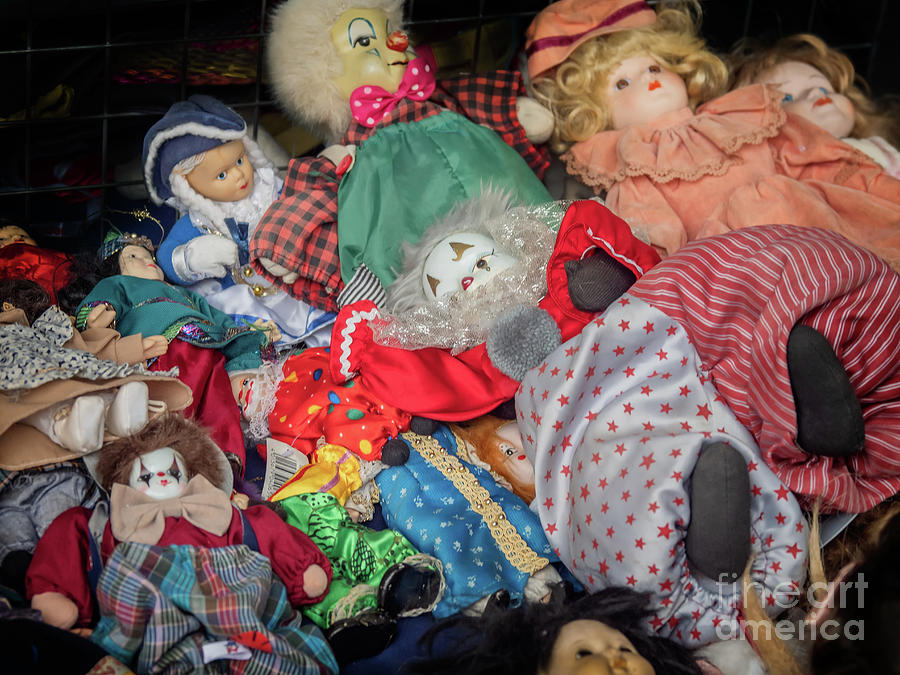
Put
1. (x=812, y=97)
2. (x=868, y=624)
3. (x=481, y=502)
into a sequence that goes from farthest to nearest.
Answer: (x=812, y=97), (x=481, y=502), (x=868, y=624)

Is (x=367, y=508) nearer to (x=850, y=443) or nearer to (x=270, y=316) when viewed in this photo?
(x=270, y=316)

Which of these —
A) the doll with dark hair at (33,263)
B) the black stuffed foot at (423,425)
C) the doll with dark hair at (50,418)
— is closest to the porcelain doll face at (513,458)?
the black stuffed foot at (423,425)

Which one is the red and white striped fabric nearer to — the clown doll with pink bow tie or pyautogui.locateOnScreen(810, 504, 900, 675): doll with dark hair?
pyautogui.locateOnScreen(810, 504, 900, 675): doll with dark hair

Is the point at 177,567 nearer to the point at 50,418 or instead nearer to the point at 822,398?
the point at 50,418

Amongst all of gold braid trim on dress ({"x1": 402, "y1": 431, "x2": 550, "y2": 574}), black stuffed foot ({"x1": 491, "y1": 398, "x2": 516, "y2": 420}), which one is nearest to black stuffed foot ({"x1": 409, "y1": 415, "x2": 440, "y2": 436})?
gold braid trim on dress ({"x1": 402, "y1": 431, "x2": 550, "y2": 574})

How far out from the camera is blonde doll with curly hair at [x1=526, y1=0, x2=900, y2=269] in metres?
1.88

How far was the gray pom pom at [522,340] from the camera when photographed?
5.03 feet

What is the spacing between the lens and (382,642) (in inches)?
50.8

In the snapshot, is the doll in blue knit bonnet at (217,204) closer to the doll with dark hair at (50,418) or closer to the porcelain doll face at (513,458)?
the doll with dark hair at (50,418)

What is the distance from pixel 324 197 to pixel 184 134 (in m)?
0.33

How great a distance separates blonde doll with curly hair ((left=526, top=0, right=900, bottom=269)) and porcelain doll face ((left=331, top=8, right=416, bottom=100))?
39 centimetres

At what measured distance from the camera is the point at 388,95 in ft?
6.51

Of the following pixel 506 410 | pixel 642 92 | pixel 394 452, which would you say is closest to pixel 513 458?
pixel 506 410

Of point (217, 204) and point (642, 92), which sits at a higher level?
point (642, 92)
